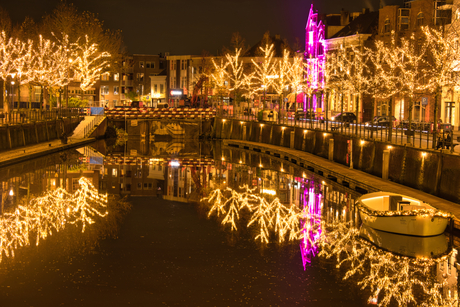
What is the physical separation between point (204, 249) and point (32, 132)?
2948 centimetres

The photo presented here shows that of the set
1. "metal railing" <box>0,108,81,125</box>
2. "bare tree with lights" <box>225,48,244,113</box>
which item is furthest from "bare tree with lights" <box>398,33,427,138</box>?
"metal railing" <box>0,108,81,125</box>

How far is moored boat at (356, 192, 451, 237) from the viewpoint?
16016mm

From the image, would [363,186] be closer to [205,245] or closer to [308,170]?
[308,170]

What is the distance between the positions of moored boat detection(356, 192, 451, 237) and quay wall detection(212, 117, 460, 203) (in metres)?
3.50

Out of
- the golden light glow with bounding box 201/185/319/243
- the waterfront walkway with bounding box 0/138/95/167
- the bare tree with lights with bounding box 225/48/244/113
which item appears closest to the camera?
the golden light glow with bounding box 201/185/319/243

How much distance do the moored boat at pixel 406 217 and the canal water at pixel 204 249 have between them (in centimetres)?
34

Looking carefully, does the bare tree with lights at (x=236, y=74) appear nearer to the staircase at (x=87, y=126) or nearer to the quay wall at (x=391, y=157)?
the staircase at (x=87, y=126)

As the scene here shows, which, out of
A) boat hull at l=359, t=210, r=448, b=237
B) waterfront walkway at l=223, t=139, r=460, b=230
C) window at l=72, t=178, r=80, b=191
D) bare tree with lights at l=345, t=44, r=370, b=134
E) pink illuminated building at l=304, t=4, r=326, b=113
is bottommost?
window at l=72, t=178, r=80, b=191

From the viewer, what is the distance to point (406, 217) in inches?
638

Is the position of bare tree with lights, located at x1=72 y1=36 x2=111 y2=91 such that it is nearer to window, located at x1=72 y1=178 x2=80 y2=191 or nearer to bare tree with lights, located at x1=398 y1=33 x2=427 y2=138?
bare tree with lights, located at x1=398 y1=33 x2=427 y2=138

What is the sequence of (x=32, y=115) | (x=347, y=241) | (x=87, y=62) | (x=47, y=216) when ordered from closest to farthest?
(x=347, y=241), (x=47, y=216), (x=32, y=115), (x=87, y=62)

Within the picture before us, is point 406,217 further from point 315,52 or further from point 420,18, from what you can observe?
point 315,52

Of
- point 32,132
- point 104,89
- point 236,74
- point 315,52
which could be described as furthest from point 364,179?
point 104,89

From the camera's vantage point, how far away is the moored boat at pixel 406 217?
1602 cm
